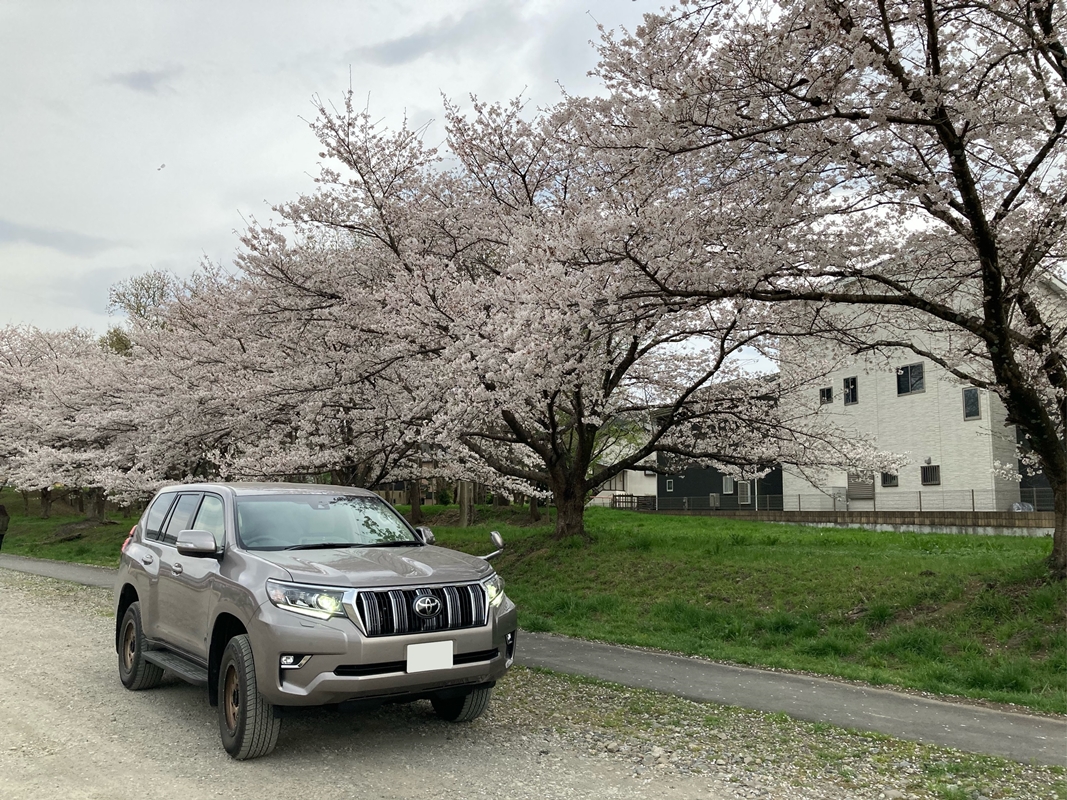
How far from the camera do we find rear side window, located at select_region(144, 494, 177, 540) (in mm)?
7215

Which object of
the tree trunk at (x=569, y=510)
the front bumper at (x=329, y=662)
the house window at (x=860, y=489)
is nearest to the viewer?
the front bumper at (x=329, y=662)

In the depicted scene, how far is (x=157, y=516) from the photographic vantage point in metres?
7.38

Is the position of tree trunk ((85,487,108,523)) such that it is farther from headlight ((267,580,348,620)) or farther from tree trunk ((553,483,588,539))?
headlight ((267,580,348,620))

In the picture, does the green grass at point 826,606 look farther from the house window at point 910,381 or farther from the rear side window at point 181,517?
the house window at point 910,381

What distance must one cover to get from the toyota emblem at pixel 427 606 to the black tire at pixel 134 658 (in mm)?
3010

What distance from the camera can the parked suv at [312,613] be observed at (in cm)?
477

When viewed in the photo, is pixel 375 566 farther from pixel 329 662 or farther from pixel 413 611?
pixel 329 662

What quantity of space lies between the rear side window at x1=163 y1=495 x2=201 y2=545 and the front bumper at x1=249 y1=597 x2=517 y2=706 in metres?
2.14

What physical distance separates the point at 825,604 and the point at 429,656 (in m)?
7.05

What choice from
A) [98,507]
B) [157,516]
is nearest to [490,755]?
[157,516]

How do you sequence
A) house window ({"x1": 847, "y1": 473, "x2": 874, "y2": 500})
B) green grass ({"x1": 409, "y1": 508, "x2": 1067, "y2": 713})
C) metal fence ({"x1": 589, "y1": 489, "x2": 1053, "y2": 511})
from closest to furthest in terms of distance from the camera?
1. green grass ({"x1": 409, "y1": 508, "x2": 1067, "y2": 713})
2. metal fence ({"x1": 589, "y1": 489, "x2": 1053, "y2": 511})
3. house window ({"x1": 847, "y1": 473, "x2": 874, "y2": 500})

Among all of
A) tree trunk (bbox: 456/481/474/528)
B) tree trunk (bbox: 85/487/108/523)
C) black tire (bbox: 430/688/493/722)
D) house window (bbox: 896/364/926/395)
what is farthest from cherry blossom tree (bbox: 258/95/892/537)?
tree trunk (bbox: 85/487/108/523)

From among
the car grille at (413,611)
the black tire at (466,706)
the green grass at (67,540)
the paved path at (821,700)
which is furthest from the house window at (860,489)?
the car grille at (413,611)

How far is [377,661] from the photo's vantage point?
477 cm
